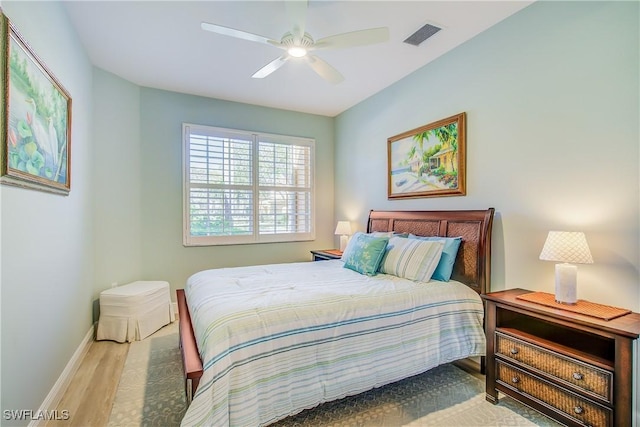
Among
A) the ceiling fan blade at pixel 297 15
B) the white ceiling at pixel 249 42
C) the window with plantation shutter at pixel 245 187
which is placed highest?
the white ceiling at pixel 249 42

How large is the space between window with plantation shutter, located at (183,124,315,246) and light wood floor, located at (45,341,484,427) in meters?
1.54

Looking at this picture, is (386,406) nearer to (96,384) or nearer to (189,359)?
(189,359)

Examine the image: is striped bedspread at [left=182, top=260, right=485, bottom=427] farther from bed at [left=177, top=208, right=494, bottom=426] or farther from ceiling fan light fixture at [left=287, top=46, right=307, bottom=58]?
ceiling fan light fixture at [left=287, top=46, right=307, bottom=58]

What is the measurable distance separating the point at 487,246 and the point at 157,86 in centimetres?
413

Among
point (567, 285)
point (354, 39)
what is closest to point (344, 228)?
point (354, 39)

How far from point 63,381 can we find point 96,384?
219mm

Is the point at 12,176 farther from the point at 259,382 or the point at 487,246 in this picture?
the point at 487,246

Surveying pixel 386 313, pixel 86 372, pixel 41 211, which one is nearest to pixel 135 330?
pixel 86 372

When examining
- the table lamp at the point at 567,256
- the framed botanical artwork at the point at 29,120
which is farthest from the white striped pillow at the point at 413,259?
the framed botanical artwork at the point at 29,120

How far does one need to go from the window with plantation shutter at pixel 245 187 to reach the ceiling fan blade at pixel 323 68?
2007 mm

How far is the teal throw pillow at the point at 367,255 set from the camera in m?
2.82

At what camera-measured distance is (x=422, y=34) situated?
271cm

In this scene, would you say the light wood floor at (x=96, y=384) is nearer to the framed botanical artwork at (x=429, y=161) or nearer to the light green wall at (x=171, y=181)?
the light green wall at (x=171, y=181)

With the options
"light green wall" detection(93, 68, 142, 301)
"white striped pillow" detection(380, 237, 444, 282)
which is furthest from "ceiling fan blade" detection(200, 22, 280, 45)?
"light green wall" detection(93, 68, 142, 301)
